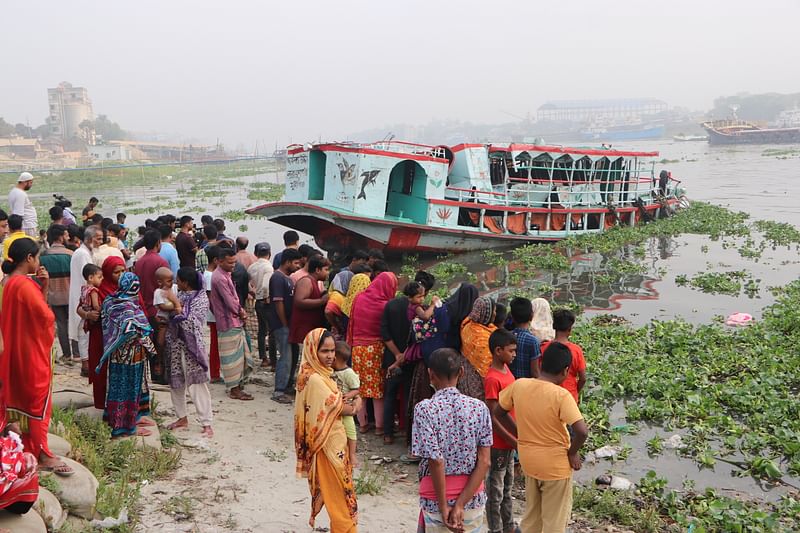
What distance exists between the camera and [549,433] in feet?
12.3

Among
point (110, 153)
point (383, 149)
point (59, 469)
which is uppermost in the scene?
point (110, 153)

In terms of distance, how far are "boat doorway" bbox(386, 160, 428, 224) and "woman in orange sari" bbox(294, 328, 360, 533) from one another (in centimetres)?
1278

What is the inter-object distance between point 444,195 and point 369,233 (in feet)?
7.86

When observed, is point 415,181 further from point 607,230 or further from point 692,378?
point 692,378

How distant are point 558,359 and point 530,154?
1536 centimetres

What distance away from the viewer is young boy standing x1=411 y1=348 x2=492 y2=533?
3.37 metres

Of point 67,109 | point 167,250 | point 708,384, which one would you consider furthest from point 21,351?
point 67,109

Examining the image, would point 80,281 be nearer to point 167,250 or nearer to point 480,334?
point 167,250

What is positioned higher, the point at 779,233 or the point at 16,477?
the point at 779,233

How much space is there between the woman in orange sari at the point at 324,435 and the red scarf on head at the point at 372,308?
2031 mm

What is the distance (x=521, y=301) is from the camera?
4746mm

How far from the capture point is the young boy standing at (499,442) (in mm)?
4176

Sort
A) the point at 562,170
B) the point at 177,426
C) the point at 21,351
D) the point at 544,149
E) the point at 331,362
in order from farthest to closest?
the point at 562,170 < the point at 544,149 < the point at 177,426 < the point at 21,351 < the point at 331,362

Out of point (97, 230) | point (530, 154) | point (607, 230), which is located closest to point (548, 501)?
point (97, 230)
